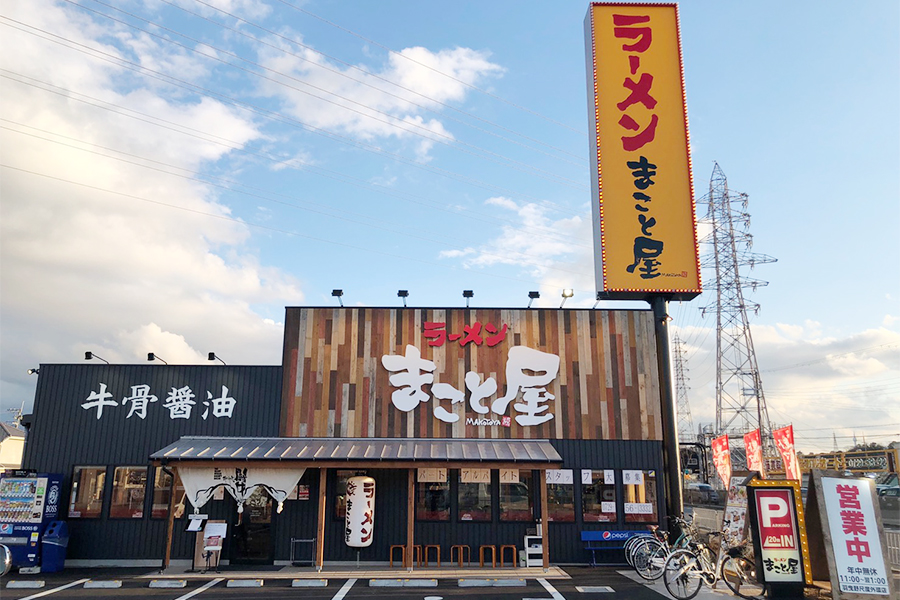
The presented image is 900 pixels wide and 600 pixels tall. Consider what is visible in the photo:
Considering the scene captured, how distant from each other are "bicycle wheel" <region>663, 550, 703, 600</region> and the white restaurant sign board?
2546 millimetres

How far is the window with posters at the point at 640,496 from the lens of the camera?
56.1 feet

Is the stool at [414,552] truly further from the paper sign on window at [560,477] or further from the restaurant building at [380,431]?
the paper sign on window at [560,477]

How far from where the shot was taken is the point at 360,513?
16500 millimetres

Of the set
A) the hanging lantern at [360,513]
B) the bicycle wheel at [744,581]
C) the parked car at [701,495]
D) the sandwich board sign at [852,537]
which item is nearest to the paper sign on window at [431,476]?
the hanging lantern at [360,513]

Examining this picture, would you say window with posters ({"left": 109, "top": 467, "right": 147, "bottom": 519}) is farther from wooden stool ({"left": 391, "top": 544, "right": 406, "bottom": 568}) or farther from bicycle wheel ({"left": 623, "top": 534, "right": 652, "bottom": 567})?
bicycle wheel ({"left": 623, "top": 534, "right": 652, "bottom": 567})

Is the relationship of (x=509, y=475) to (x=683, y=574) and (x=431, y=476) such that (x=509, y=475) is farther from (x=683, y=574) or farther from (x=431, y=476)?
(x=683, y=574)

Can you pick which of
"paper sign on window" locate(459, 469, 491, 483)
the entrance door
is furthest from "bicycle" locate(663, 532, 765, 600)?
the entrance door

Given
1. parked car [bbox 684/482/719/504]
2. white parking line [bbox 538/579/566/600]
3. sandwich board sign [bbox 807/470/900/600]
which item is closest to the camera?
sandwich board sign [bbox 807/470/900/600]

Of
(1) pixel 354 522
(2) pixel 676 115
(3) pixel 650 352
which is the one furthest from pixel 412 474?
(2) pixel 676 115

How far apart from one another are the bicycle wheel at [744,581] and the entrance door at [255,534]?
11.4 metres

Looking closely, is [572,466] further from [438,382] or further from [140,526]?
[140,526]

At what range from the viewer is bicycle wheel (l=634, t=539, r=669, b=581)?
48.3 feet

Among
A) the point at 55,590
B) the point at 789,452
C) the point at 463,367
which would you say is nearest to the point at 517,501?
the point at 463,367

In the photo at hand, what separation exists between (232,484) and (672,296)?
42.3 ft
